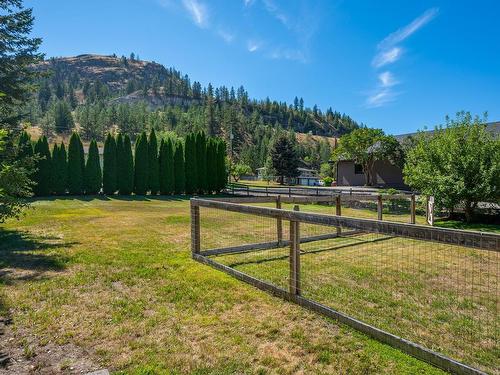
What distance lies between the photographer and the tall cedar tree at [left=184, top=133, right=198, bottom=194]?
27797mm

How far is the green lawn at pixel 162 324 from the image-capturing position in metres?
2.91

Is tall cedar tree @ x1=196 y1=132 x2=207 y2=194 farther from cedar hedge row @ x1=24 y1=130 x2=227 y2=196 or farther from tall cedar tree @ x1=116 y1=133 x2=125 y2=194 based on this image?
tall cedar tree @ x1=116 y1=133 x2=125 y2=194

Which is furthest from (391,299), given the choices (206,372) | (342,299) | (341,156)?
(341,156)

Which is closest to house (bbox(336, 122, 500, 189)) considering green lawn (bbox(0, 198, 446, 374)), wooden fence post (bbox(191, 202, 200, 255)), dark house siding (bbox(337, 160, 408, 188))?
dark house siding (bbox(337, 160, 408, 188))

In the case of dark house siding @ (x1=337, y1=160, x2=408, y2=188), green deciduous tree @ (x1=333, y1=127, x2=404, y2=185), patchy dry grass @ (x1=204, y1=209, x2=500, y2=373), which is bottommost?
patchy dry grass @ (x1=204, y1=209, x2=500, y2=373)

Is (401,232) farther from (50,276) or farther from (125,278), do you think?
(50,276)

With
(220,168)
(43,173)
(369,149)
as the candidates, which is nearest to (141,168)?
(43,173)

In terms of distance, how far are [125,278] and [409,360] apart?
13.7ft

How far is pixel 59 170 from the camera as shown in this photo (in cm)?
2322

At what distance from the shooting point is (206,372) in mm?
2771

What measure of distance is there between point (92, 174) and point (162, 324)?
23446mm

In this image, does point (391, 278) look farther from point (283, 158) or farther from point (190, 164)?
point (283, 158)

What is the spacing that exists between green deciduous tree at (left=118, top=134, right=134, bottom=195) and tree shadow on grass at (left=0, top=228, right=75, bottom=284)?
16.5m

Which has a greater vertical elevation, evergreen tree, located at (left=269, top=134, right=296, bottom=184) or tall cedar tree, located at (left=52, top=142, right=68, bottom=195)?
evergreen tree, located at (left=269, top=134, right=296, bottom=184)
